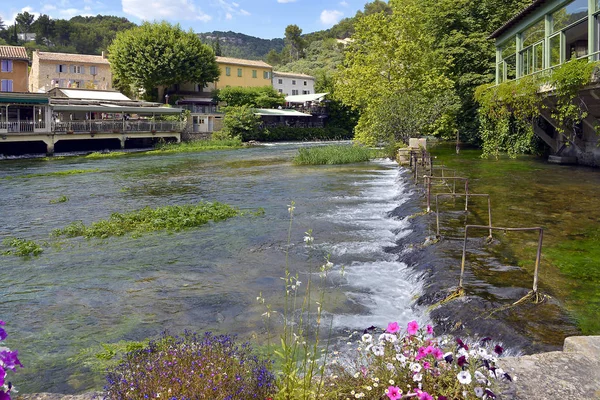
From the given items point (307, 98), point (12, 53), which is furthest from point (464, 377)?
point (307, 98)

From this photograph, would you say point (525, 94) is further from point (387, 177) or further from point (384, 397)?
point (384, 397)

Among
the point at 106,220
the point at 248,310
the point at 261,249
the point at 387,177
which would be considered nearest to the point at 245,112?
the point at 387,177

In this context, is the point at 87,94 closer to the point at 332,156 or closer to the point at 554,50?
the point at 332,156

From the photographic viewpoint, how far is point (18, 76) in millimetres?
56375

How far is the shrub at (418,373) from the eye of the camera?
3262 mm

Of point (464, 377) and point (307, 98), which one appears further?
point (307, 98)

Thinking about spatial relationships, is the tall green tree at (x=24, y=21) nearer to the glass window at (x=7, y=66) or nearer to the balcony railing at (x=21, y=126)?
the glass window at (x=7, y=66)

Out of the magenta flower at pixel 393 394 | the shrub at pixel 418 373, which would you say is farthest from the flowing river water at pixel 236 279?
the magenta flower at pixel 393 394

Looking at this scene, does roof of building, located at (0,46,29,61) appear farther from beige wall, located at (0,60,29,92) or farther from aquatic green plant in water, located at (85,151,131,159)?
aquatic green plant in water, located at (85,151,131,159)

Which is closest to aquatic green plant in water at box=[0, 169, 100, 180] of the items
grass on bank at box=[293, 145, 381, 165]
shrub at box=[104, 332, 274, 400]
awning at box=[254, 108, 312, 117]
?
grass on bank at box=[293, 145, 381, 165]

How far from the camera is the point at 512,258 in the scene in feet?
28.9

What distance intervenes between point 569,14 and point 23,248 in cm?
1864

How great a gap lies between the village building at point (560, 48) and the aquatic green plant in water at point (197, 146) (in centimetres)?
2692

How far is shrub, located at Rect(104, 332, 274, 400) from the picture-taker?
137 inches
